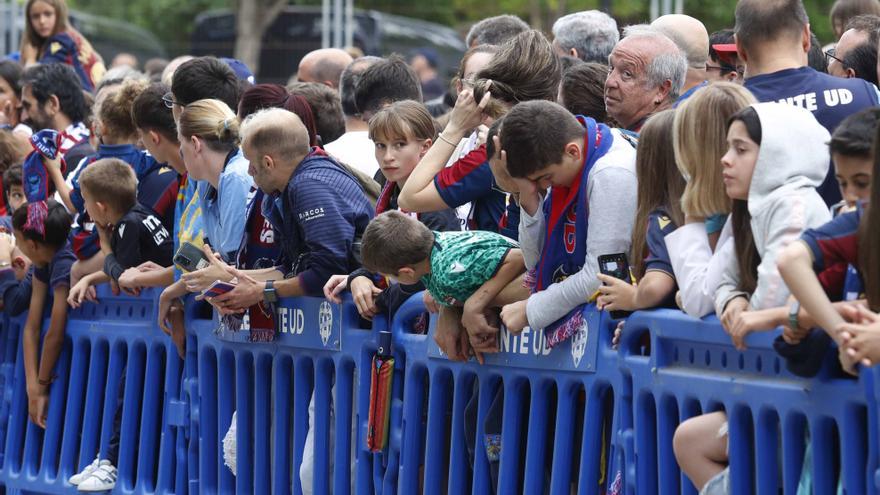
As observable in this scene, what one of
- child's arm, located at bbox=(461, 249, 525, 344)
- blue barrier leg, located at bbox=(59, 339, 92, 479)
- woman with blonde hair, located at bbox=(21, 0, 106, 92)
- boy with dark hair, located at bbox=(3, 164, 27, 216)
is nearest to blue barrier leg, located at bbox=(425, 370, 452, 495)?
child's arm, located at bbox=(461, 249, 525, 344)

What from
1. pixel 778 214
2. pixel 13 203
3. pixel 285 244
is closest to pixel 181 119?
pixel 285 244

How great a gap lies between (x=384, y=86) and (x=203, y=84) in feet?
2.94

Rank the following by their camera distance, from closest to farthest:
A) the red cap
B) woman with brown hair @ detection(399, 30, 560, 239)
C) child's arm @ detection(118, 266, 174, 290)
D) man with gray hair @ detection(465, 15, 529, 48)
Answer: woman with brown hair @ detection(399, 30, 560, 239), the red cap, child's arm @ detection(118, 266, 174, 290), man with gray hair @ detection(465, 15, 529, 48)

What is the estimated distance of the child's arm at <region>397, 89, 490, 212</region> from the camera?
5.62 m

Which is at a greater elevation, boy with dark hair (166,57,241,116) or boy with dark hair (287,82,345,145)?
boy with dark hair (166,57,241,116)

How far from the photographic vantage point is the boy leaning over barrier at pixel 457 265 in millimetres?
5312

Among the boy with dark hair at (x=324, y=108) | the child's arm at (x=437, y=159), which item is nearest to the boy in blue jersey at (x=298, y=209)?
the child's arm at (x=437, y=159)

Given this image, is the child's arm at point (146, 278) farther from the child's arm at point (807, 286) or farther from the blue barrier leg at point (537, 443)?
the child's arm at point (807, 286)

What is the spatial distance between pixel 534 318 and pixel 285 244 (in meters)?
1.70

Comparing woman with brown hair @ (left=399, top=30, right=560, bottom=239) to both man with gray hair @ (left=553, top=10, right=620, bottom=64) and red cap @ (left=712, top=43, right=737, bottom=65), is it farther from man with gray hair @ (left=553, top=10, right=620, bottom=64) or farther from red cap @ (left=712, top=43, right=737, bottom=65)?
man with gray hair @ (left=553, top=10, right=620, bottom=64)

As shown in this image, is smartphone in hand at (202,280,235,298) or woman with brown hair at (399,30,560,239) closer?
woman with brown hair at (399,30,560,239)

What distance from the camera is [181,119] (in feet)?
22.7

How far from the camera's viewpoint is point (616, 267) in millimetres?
4844

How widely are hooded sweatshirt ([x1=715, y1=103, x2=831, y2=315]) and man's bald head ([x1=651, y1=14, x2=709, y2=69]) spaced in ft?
7.60
